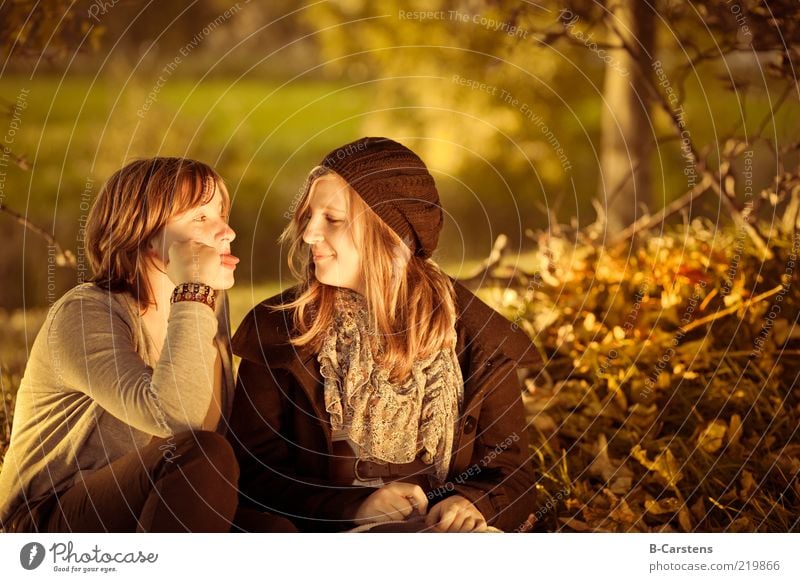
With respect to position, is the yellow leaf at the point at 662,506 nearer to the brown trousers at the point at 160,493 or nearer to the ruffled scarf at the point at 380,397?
the ruffled scarf at the point at 380,397

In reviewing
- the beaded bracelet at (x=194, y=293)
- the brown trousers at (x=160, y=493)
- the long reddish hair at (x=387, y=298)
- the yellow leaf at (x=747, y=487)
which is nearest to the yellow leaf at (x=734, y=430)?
the yellow leaf at (x=747, y=487)

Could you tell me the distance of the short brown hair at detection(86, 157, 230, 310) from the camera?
2.58 metres

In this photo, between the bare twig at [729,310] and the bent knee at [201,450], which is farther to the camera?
the bare twig at [729,310]

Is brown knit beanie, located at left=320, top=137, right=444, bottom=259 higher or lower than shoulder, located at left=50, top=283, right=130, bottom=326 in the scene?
higher

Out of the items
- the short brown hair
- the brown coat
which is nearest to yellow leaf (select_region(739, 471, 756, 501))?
the brown coat

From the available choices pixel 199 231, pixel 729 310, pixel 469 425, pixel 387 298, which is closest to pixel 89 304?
pixel 199 231

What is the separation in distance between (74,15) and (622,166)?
95.8 inches

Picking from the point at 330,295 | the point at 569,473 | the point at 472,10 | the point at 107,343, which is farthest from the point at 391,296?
the point at 472,10

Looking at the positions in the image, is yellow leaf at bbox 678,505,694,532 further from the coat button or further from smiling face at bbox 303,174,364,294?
smiling face at bbox 303,174,364,294

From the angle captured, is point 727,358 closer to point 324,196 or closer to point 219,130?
point 324,196

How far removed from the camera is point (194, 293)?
2.44 meters

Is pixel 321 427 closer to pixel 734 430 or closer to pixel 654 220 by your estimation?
pixel 734 430

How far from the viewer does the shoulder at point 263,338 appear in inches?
105

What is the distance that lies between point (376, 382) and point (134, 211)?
0.78 m
